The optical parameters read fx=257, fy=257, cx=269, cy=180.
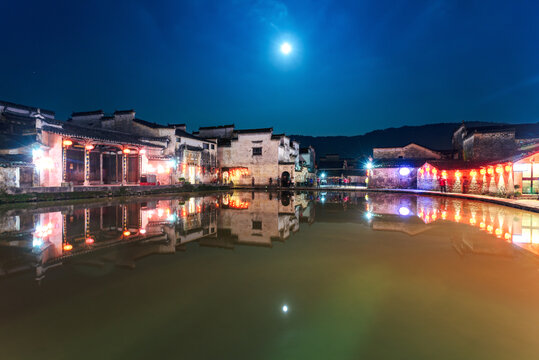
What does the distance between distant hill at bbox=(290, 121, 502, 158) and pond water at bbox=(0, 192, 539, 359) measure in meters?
103

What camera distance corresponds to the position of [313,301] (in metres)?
3.71

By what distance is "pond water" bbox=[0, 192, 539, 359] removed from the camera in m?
2.74

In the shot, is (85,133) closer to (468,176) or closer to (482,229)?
→ (482,229)

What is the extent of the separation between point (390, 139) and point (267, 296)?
12551 cm

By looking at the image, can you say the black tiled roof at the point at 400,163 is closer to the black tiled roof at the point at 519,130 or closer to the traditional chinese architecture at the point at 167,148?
the black tiled roof at the point at 519,130

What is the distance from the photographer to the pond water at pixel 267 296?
2.74 m

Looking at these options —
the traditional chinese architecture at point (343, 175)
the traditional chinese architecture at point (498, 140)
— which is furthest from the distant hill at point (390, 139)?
the traditional chinese architecture at point (498, 140)

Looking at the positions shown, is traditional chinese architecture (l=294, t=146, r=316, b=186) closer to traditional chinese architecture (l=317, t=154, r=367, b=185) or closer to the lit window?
traditional chinese architecture (l=317, t=154, r=367, b=185)

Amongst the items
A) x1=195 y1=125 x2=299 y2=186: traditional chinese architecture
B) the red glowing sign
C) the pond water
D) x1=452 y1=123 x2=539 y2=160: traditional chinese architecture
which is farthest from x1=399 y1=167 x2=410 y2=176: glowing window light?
the pond water

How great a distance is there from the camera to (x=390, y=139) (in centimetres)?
11525

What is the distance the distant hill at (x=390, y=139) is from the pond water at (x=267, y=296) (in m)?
103

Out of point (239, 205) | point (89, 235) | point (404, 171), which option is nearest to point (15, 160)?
point (89, 235)

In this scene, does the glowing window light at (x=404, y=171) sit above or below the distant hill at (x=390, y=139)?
below

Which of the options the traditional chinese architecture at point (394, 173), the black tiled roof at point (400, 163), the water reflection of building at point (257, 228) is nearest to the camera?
the water reflection of building at point (257, 228)
